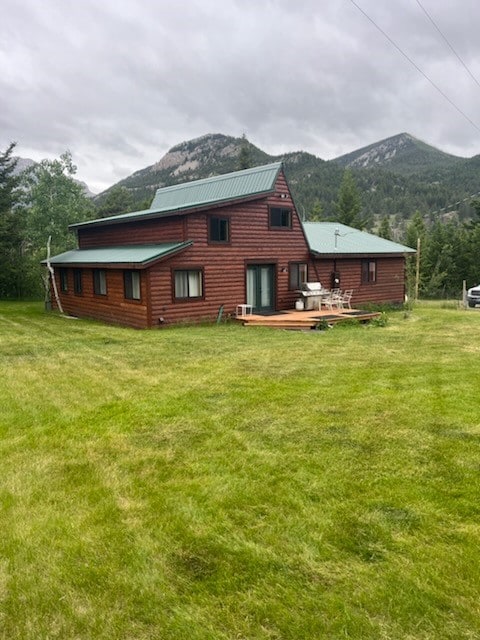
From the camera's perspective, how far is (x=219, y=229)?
1678 centimetres

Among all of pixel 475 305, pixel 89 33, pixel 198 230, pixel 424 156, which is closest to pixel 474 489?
pixel 198 230

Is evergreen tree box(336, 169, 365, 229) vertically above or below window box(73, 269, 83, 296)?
above

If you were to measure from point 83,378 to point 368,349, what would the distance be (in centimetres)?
658

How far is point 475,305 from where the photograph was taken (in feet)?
85.8

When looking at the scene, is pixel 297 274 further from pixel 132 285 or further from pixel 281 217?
pixel 132 285

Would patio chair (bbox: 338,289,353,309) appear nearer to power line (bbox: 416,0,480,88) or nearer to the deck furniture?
the deck furniture

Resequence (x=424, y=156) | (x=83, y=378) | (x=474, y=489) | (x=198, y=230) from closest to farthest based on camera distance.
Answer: (x=474, y=489) < (x=83, y=378) < (x=198, y=230) < (x=424, y=156)

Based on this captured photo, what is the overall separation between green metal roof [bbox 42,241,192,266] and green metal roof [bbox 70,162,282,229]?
114 cm

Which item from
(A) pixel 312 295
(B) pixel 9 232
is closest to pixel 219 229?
(A) pixel 312 295

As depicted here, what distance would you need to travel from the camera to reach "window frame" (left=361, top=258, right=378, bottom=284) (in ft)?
72.3

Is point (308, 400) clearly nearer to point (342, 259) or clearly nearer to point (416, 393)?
point (416, 393)

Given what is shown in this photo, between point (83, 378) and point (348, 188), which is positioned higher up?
point (348, 188)

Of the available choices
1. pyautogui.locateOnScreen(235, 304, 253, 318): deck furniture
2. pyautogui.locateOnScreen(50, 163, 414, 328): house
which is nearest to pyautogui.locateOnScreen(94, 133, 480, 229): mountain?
pyautogui.locateOnScreen(50, 163, 414, 328): house

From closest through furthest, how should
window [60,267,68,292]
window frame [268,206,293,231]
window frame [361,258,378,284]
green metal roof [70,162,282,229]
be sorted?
green metal roof [70,162,282,229], window frame [268,206,293,231], window [60,267,68,292], window frame [361,258,378,284]
